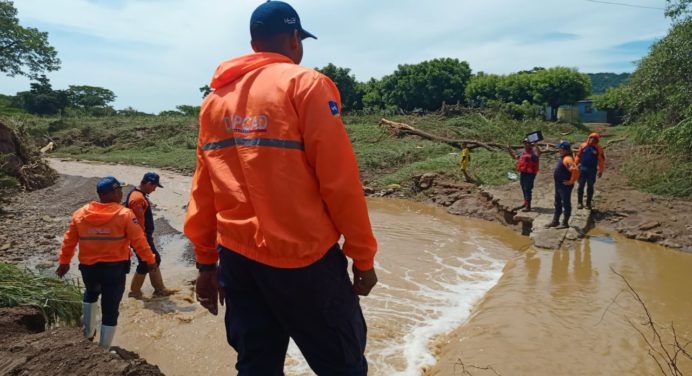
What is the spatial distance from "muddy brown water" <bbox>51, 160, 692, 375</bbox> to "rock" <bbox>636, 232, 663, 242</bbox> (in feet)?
0.59

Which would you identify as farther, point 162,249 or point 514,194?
point 514,194

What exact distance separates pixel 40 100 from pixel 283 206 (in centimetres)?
5256

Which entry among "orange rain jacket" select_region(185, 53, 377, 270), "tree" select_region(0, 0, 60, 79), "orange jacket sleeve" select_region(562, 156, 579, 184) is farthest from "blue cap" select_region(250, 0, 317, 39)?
"tree" select_region(0, 0, 60, 79)

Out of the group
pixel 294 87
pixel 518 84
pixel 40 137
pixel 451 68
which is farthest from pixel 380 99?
pixel 294 87

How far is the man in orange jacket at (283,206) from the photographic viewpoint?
5.70 ft

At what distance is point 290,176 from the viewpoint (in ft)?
5.72

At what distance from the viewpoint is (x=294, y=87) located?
1.74 metres

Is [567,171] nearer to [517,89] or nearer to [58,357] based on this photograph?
[58,357]

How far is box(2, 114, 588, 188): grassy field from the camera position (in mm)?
16078

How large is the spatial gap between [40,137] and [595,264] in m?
31.8

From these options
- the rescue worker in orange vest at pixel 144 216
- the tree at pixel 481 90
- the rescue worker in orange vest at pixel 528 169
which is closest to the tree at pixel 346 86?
the tree at pixel 481 90

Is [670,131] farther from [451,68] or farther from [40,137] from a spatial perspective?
[40,137]

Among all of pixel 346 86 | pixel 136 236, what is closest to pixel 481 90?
pixel 346 86

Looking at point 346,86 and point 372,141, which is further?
point 346,86
